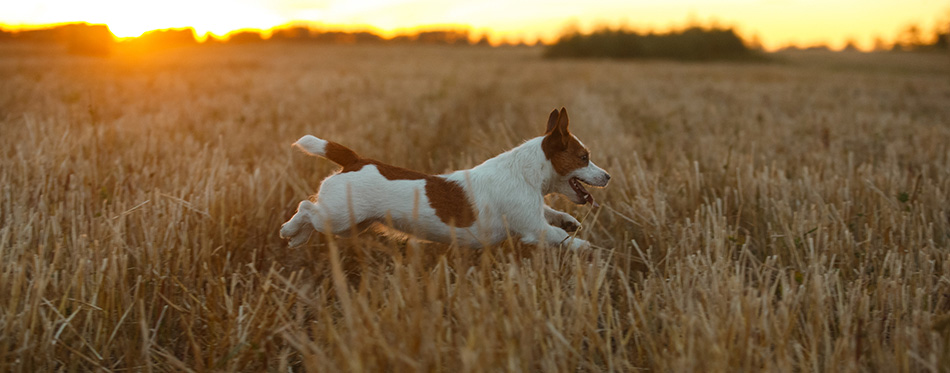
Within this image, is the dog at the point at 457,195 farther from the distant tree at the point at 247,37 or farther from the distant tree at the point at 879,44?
the distant tree at the point at 879,44

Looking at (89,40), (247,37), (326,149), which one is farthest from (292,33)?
(326,149)

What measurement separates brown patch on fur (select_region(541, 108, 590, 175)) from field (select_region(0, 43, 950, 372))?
9.3 inches

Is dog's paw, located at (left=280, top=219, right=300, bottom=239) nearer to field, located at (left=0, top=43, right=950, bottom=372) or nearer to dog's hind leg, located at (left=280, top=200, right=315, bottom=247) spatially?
dog's hind leg, located at (left=280, top=200, right=315, bottom=247)

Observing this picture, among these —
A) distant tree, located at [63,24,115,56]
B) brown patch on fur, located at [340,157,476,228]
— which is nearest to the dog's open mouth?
brown patch on fur, located at [340,157,476,228]

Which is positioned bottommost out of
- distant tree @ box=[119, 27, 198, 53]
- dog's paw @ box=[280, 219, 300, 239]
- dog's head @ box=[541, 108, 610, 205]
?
dog's paw @ box=[280, 219, 300, 239]

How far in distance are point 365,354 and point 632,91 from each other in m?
9.67

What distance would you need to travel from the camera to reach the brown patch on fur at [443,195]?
230cm

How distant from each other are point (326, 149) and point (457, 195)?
55 cm

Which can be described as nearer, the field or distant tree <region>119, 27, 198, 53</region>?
the field

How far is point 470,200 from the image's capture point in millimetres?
2342

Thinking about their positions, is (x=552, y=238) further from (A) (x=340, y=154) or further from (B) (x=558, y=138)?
(A) (x=340, y=154)

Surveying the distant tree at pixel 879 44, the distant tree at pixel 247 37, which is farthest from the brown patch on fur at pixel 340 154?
the distant tree at pixel 879 44

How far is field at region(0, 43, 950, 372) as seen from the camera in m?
1.67

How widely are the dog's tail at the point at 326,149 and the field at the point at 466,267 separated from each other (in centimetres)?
40
